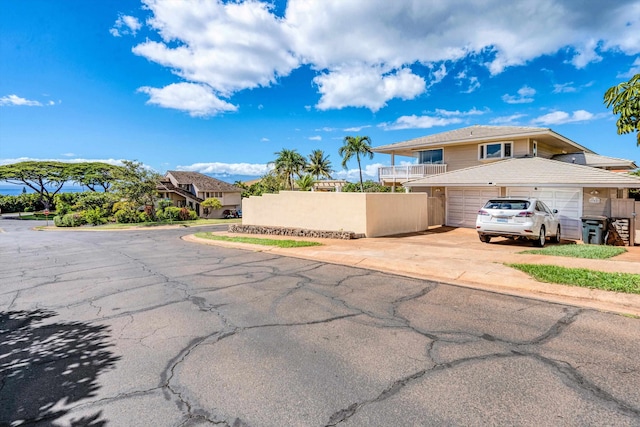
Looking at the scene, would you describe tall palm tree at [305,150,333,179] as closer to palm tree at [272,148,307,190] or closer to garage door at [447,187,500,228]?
palm tree at [272,148,307,190]

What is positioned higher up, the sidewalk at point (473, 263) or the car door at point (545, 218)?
the car door at point (545, 218)

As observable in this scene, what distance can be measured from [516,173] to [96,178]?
221 feet

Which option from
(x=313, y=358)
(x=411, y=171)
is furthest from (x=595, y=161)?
(x=313, y=358)

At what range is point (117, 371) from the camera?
13.0ft

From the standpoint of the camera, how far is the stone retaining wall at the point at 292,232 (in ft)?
49.4

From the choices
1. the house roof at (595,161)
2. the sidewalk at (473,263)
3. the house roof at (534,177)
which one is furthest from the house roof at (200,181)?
the house roof at (595,161)

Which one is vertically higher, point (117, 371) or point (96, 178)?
point (96, 178)

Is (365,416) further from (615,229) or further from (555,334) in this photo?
(615,229)

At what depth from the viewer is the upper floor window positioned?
22.1 meters

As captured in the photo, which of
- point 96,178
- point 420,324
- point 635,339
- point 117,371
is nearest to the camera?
point 117,371

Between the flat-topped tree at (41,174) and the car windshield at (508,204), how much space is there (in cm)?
6209

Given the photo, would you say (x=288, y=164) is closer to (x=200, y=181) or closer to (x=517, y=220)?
(x=200, y=181)

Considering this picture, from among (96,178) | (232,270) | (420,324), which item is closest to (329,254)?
(232,270)

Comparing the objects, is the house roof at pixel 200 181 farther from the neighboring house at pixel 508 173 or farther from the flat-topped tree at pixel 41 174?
the neighboring house at pixel 508 173
